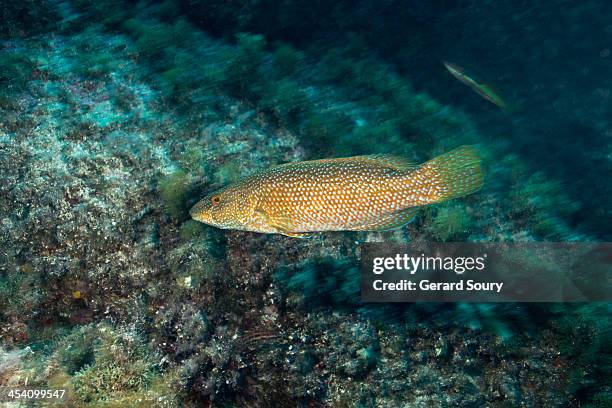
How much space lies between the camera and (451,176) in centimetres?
331

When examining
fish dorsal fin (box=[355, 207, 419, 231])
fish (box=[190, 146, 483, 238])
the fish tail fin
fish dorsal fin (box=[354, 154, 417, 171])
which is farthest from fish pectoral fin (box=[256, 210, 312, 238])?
the fish tail fin

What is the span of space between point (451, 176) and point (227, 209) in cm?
208

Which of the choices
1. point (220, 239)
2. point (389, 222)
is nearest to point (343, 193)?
point (389, 222)

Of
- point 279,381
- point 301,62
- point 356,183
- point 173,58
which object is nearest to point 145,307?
point 279,381

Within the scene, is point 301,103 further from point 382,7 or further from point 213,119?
point 382,7

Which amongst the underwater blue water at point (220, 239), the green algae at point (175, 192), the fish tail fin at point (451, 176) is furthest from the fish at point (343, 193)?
the green algae at point (175, 192)

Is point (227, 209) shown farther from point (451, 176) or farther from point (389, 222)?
point (451, 176)

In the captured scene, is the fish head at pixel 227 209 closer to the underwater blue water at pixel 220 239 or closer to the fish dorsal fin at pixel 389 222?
the underwater blue water at pixel 220 239

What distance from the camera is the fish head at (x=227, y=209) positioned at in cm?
333

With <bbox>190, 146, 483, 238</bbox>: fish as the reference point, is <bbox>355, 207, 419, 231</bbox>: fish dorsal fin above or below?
below

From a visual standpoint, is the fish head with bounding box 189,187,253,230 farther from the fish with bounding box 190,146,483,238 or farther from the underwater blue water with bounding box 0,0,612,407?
the underwater blue water with bounding box 0,0,612,407

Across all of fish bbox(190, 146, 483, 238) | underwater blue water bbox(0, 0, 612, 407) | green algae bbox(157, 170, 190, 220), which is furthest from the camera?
green algae bbox(157, 170, 190, 220)

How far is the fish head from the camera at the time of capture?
3.33 m

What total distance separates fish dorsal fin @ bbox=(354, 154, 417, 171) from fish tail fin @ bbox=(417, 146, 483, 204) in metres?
0.12
